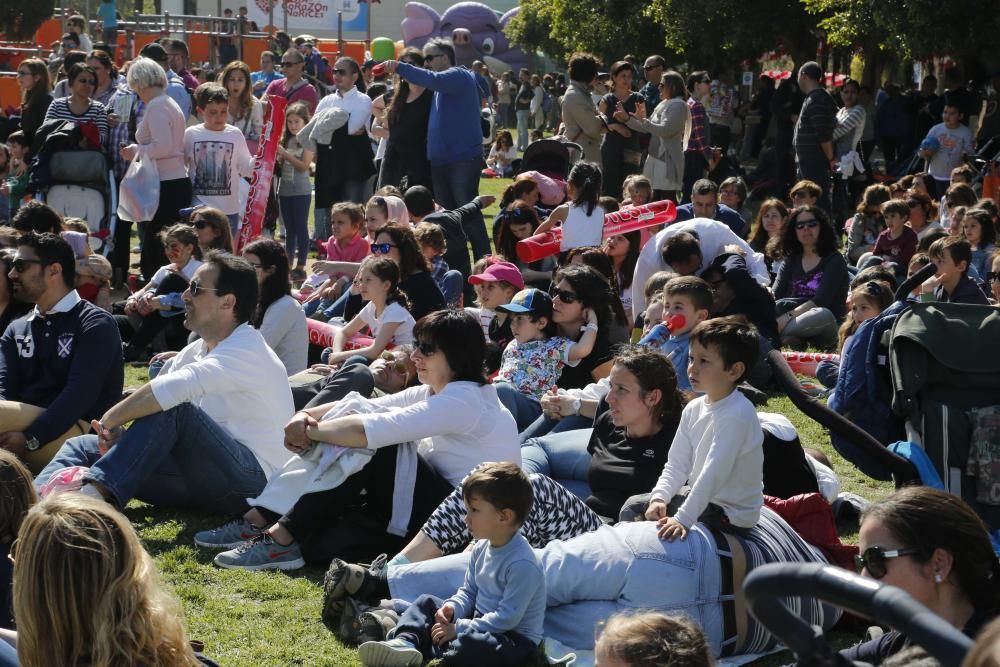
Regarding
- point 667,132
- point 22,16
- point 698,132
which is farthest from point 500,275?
point 22,16

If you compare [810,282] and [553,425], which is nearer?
[553,425]

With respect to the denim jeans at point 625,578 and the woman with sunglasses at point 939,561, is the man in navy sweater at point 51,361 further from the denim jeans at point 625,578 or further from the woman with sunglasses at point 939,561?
the woman with sunglasses at point 939,561

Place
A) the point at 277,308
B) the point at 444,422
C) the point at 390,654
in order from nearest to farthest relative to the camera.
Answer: the point at 390,654, the point at 444,422, the point at 277,308

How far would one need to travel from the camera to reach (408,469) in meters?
5.17

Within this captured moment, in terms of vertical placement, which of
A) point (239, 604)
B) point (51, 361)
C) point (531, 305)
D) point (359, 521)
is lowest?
point (239, 604)

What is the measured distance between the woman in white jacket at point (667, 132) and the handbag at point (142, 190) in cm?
491

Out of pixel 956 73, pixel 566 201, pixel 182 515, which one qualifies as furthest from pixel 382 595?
pixel 956 73

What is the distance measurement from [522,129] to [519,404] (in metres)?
24.1

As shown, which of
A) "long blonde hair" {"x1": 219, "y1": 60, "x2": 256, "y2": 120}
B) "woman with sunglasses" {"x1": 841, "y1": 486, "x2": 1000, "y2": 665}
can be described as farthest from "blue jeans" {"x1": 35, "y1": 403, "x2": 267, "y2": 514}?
"long blonde hair" {"x1": 219, "y1": 60, "x2": 256, "y2": 120}

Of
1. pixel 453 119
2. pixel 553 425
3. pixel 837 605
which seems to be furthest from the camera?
pixel 453 119

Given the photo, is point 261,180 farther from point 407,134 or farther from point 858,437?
point 858,437

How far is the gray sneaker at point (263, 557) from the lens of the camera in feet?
17.0

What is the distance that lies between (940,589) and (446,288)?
19.9 feet

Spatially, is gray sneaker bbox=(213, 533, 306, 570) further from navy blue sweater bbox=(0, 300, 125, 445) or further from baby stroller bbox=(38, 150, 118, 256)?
baby stroller bbox=(38, 150, 118, 256)
